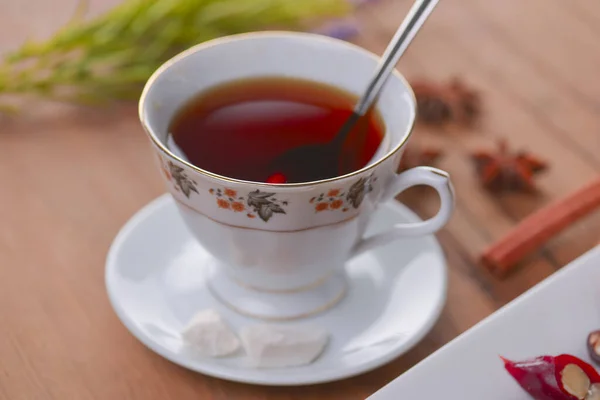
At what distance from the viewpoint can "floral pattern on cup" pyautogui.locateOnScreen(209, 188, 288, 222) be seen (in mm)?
788

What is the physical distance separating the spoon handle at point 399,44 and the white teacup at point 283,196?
0.8 inches

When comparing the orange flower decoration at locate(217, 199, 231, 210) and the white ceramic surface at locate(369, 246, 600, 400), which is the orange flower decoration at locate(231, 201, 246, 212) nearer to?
the orange flower decoration at locate(217, 199, 231, 210)

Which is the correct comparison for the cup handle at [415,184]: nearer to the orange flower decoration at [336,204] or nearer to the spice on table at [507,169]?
the orange flower decoration at [336,204]

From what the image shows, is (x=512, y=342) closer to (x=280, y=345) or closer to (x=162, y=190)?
(x=280, y=345)

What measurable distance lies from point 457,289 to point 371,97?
→ 0.94 ft

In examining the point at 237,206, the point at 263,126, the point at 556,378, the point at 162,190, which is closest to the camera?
the point at 556,378

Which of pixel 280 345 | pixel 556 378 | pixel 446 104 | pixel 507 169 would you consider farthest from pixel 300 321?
pixel 446 104

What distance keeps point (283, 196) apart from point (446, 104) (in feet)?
1.97

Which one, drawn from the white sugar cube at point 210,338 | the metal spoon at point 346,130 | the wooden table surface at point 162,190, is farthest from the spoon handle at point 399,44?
the white sugar cube at point 210,338

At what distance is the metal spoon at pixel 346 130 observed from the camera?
2.95 ft

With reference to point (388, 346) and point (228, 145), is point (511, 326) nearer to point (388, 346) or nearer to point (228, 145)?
point (388, 346)

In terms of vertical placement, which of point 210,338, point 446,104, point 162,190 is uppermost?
point 446,104

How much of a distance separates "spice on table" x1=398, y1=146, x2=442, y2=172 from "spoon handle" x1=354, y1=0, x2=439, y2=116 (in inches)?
8.8

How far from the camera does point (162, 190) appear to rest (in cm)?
113
